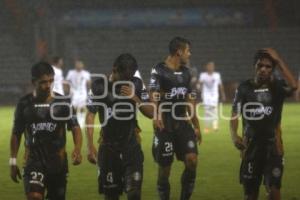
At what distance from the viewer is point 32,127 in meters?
7.80

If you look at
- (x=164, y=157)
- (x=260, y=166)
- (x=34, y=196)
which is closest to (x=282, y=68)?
(x=260, y=166)

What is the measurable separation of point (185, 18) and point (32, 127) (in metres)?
36.3

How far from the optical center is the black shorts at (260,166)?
8352 mm

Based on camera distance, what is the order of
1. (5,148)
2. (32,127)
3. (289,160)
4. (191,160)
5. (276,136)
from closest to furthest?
(32,127)
(276,136)
(191,160)
(289,160)
(5,148)

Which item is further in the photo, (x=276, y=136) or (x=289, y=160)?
(x=289, y=160)

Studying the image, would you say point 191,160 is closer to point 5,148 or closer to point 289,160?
point 289,160

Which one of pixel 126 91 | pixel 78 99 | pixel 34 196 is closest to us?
pixel 34 196

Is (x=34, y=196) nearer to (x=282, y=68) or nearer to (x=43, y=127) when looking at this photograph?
(x=43, y=127)

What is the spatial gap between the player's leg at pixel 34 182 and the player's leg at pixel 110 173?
0.99 m

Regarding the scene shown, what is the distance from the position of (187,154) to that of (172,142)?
0.28 m

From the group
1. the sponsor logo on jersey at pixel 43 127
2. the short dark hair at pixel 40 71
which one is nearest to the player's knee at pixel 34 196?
the sponsor logo on jersey at pixel 43 127

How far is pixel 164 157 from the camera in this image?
33.3 ft

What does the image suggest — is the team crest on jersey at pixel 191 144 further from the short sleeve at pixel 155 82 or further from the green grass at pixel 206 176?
the green grass at pixel 206 176

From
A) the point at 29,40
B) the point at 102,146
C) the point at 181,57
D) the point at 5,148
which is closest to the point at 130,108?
the point at 102,146
